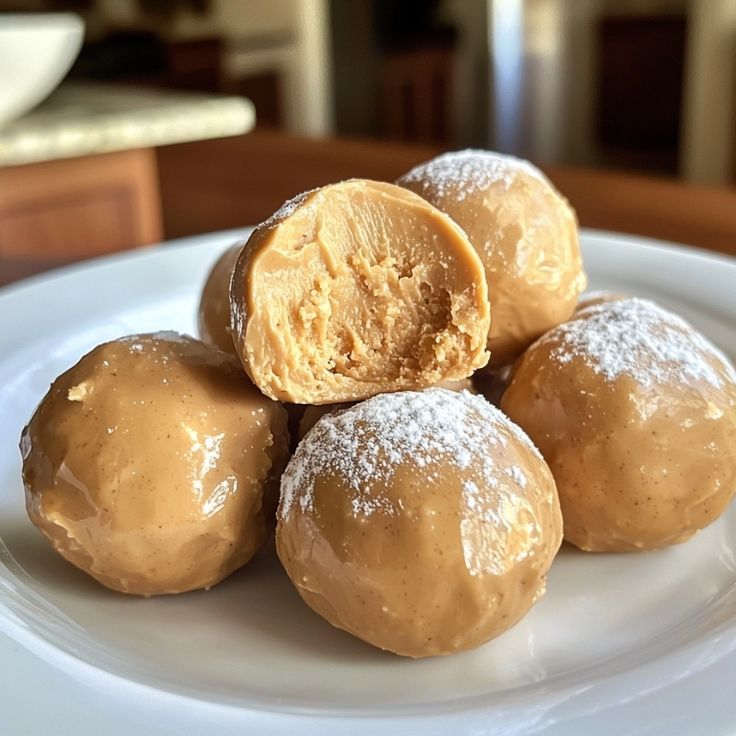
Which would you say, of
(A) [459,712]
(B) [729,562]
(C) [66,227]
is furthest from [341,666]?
(C) [66,227]

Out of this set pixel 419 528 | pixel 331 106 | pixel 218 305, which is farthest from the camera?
pixel 331 106

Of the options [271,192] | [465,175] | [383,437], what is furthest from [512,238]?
[271,192]

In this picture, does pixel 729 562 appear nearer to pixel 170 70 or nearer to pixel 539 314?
pixel 539 314

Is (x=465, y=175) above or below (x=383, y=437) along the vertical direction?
above

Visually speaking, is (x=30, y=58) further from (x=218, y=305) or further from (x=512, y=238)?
(x=512, y=238)

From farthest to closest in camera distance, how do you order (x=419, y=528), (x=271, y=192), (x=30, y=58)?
1. (x=271, y=192)
2. (x=30, y=58)
3. (x=419, y=528)

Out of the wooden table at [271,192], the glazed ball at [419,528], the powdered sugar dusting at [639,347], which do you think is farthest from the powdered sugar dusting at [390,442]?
the wooden table at [271,192]

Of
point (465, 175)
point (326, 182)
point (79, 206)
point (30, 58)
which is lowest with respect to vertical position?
point (79, 206)
